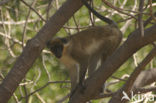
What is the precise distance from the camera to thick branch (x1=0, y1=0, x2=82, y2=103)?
3510 mm

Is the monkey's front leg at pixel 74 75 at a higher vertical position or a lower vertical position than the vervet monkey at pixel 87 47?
lower

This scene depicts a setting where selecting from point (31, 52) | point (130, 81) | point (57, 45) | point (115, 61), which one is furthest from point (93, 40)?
point (130, 81)

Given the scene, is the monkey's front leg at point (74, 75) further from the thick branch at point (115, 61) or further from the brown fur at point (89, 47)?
the thick branch at point (115, 61)

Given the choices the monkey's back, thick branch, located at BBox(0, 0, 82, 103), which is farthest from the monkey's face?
thick branch, located at BBox(0, 0, 82, 103)

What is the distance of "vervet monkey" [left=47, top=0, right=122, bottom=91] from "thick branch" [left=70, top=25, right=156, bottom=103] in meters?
1.20

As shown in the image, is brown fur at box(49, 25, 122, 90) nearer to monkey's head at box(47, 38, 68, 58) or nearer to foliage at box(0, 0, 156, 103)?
monkey's head at box(47, 38, 68, 58)

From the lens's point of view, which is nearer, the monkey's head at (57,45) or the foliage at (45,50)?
the monkey's head at (57,45)

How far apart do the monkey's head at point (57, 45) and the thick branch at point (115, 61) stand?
1.19 metres

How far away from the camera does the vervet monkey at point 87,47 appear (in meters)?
4.70

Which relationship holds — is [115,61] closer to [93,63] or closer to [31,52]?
[31,52]

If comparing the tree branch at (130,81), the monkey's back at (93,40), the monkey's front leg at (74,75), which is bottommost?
the monkey's front leg at (74,75)

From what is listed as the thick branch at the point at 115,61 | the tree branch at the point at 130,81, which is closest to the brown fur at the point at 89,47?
the thick branch at the point at 115,61

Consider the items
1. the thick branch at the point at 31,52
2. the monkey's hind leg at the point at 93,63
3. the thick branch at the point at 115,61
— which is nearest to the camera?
the thick branch at the point at 115,61

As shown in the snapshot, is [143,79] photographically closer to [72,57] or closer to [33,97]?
[72,57]
